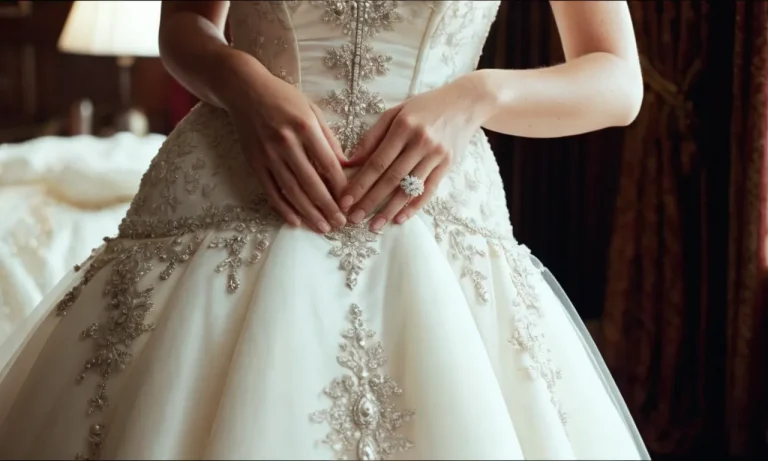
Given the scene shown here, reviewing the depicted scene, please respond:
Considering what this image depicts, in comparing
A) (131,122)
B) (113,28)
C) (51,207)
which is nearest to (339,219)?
(51,207)

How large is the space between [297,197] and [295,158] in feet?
0.11

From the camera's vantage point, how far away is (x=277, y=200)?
707mm

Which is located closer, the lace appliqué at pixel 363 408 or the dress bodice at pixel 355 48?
the lace appliqué at pixel 363 408

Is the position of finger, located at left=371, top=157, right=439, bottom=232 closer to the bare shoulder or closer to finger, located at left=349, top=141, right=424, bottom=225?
finger, located at left=349, top=141, right=424, bottom=225

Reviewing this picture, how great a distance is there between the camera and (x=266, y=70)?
0.74 metres

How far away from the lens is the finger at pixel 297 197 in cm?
69

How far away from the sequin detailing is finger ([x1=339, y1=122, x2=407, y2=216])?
0.07m

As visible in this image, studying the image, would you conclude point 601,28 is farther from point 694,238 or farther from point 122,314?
point 694,238

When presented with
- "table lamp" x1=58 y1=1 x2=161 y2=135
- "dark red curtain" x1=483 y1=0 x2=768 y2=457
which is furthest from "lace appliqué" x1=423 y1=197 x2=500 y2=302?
"table lamp" x1=58 y1=1 x2=161 y2=135

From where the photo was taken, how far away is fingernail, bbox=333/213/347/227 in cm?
69

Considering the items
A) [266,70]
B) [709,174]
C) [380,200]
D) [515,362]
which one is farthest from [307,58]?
[709,174]

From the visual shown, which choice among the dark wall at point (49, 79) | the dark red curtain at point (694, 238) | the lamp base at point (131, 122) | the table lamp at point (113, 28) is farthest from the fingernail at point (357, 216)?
the dark wall at point (49, 79)

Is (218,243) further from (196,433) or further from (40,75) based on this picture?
(40,75)

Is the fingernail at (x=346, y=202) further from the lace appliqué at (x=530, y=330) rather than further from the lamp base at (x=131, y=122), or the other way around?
the lamp base at (x=131, y=122)
